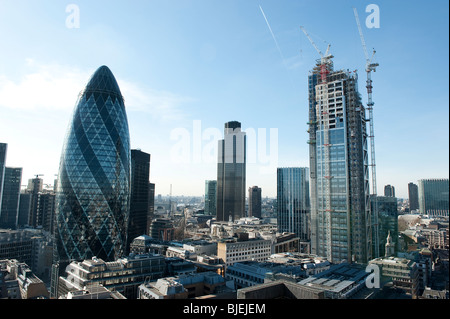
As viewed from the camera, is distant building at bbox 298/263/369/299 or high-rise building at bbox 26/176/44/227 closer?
distant building at bbox 298/263/369/299

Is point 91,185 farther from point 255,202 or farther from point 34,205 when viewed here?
point 255,202

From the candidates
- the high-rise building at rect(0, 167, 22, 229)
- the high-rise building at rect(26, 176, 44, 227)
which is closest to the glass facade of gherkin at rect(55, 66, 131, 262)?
the high-rise building at rect(0, 167, 22, 229)

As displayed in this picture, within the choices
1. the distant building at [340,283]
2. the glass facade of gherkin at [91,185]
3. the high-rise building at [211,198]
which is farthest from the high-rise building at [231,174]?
the distant building at [340,283]

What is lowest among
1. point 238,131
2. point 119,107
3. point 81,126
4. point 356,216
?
point 356,216

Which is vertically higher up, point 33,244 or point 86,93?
point 86,93

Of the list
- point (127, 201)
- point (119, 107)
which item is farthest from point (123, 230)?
point (119, 107)

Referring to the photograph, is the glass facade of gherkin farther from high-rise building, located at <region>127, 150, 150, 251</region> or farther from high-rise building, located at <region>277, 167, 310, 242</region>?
high-rise building, located at <region>277, 167, 310, 242</region>
